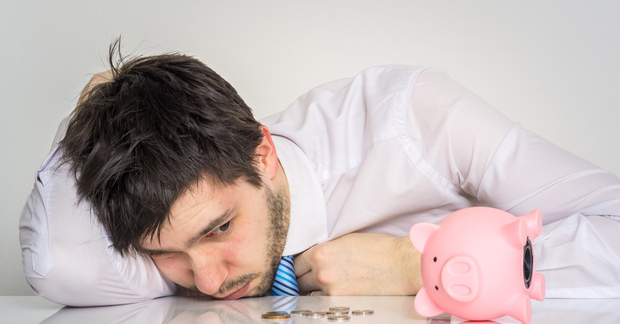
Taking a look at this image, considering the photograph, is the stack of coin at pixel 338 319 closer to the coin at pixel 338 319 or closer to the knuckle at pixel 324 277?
the coin at pixel 338 319

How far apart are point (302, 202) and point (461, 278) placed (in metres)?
0.76

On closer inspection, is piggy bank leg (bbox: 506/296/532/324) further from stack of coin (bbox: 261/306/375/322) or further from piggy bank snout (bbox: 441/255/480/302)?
stack of coin (bbox: 261/306/375/322)

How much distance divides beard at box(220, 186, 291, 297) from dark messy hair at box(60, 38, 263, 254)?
0.28ft

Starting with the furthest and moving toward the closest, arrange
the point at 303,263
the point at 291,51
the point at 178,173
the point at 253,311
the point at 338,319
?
1. the point at 291,51
2. the point at 303,263
3. the point at 178,173
4. the point at 253,311
5. the point at 338,319

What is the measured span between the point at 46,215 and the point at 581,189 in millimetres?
1269

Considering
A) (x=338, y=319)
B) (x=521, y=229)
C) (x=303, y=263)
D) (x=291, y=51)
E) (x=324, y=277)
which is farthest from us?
(x=291, y=51)

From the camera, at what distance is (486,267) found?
2.10ft

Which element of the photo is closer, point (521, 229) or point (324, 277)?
point (521, 229)

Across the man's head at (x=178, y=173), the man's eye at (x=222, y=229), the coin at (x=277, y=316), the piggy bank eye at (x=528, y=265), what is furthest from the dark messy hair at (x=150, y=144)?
the piggy bank eye at (x=528, y=265)

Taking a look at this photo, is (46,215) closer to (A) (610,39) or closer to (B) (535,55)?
(B) (535,55)

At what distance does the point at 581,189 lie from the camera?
1.09m

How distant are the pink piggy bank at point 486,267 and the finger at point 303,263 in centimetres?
59

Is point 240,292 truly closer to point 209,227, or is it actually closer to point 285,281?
point 285,281

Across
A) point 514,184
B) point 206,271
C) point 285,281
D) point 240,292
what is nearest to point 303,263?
point 285,281
